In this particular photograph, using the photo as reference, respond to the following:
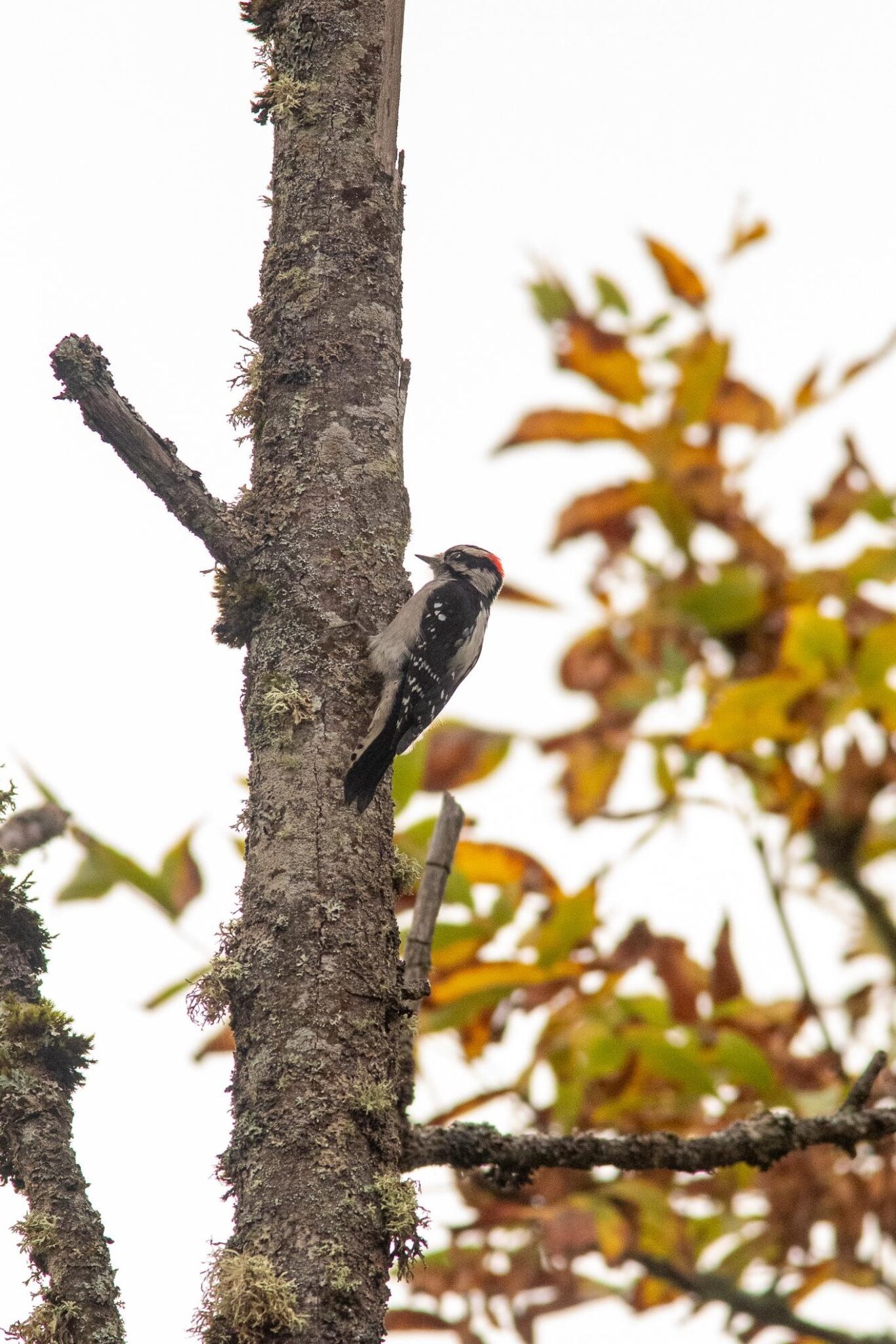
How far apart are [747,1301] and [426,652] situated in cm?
225

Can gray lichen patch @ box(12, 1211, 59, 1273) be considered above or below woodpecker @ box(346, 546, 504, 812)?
below

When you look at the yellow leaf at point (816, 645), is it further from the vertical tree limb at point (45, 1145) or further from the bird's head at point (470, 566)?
the bird's head at point (470, 566)

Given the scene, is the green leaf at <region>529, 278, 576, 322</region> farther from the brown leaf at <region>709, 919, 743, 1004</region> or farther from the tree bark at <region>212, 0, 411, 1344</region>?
the brown leaf at <region>709, 919, 743, 1004</region>

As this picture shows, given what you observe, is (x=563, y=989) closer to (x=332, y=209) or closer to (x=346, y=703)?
(x=346, y=703)

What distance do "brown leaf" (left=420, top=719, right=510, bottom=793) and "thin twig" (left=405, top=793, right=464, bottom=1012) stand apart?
18cm

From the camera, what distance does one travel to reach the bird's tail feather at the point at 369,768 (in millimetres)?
2869

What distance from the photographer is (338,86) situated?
3.48m

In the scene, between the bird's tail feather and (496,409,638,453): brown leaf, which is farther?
the bird's tail feather

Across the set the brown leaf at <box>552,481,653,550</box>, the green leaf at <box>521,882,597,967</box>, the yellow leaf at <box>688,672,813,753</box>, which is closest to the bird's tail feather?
the green leaf at <box>521,882,597,967</box>

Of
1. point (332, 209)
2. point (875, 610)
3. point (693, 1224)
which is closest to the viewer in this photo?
point (875, 610)

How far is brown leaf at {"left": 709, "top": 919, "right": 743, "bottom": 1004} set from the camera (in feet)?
9.14

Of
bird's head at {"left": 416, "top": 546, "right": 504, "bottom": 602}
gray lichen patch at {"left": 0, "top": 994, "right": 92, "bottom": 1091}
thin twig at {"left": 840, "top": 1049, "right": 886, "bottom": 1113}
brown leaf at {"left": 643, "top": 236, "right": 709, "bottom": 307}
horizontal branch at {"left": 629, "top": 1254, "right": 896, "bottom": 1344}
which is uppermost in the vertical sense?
bird's head at {"left": 416, "top": 546, "right": 504, "bottom": 602}

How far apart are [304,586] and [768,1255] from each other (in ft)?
5.54

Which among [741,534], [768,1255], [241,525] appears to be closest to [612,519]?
[741,534]
